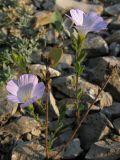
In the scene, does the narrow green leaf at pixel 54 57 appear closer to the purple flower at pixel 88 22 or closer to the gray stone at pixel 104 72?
the purple flower at pixel 88 22

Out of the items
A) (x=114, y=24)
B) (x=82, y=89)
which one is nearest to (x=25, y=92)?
(x=82, y=89)

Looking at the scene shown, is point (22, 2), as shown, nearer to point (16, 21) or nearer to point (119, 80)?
point (16, 21)

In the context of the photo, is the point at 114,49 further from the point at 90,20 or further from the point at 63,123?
the point at 90,20

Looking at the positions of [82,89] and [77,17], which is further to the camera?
[82,89]

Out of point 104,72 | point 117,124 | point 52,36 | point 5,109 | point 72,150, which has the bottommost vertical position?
point 72,150

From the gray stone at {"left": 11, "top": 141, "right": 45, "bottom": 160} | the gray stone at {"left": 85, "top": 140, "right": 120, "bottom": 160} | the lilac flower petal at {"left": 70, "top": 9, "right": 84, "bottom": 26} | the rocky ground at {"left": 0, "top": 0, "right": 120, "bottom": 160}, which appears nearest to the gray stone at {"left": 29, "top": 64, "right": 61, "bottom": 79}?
the rocky ground at {"left": 0, "top": 0, "right": 120, "bottom": 160}

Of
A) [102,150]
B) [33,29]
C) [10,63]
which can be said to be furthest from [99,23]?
[33,29]

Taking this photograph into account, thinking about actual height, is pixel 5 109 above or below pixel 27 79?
below
